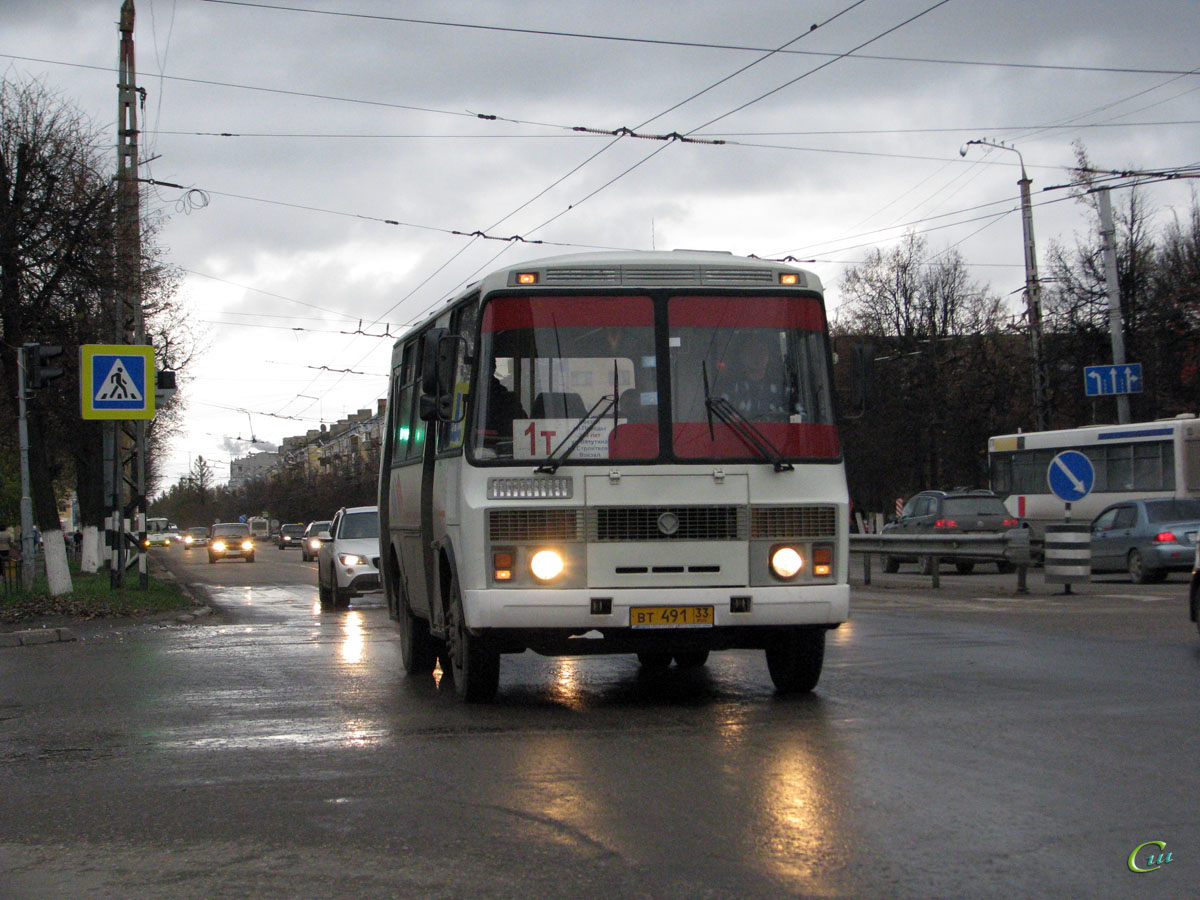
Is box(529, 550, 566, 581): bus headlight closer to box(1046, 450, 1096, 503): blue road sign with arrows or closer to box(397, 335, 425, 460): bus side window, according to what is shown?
box(397, 335, 425, 460): bus side window

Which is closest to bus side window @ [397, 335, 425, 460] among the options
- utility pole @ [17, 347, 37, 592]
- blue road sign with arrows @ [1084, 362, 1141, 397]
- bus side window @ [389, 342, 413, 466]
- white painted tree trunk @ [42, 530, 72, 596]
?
bus side window @ [389, 342, 413, 466]

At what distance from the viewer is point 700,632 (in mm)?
9242

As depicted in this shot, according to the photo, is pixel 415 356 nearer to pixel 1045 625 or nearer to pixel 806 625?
pixel 806 625

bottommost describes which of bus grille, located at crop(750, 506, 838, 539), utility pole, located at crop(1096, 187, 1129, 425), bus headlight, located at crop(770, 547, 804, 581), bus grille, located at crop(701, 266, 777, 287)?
bus headlight, located at crop(770, 547, 804, 581)

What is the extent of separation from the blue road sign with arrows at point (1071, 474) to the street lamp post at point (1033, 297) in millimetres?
18130

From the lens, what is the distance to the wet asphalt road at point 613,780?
5160 mm

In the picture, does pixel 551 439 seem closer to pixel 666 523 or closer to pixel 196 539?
pixel 666 523

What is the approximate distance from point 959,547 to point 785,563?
1591 centimetres

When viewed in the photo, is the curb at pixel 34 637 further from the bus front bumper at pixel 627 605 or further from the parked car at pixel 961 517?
the parked car at pixel 961 517

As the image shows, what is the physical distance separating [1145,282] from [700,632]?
136 feet

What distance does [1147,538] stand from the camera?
83.3 ft

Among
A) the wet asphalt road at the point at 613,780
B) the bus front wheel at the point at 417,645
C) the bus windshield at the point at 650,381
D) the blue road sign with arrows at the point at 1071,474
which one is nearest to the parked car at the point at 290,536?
the blue road sign with arrows at the point at 1071,474

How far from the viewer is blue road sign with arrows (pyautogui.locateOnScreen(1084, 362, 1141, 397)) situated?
36.0 meters

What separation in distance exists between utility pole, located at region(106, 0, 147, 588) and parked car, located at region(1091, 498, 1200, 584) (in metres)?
17.0
